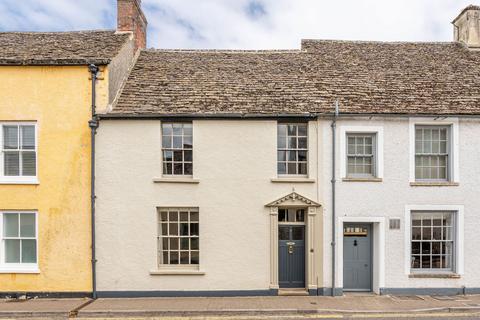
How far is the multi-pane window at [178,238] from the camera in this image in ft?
36.3

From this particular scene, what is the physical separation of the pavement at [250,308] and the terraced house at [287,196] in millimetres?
557

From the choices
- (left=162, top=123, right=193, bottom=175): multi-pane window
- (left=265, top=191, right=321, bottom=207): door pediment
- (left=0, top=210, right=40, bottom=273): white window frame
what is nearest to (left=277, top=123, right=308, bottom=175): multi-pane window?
(left=265, top=191, right=321, bottom=207): door pediment

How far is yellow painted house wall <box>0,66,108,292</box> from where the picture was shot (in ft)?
34.8

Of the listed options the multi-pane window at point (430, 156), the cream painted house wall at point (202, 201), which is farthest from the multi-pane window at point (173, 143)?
the multi-pane window at point (430, 156)

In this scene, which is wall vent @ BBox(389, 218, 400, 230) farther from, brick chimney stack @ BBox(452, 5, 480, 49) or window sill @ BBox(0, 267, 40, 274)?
window sill @ BBox(0, 267, 40, 274)

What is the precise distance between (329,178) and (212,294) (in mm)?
5249

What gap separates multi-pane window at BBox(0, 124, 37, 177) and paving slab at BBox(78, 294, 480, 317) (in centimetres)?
481

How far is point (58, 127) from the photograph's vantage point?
10.8 metres

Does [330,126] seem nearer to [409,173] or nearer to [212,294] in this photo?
[409,173]

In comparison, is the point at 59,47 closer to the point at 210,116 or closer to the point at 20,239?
the point at 210,116

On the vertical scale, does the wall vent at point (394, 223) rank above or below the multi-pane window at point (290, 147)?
below

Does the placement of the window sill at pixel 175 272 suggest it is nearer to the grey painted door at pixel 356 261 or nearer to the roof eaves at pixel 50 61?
the grey painted door at pixel 356 261

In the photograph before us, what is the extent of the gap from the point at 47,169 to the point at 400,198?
11.3 metres

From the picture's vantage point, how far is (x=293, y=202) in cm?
1089
